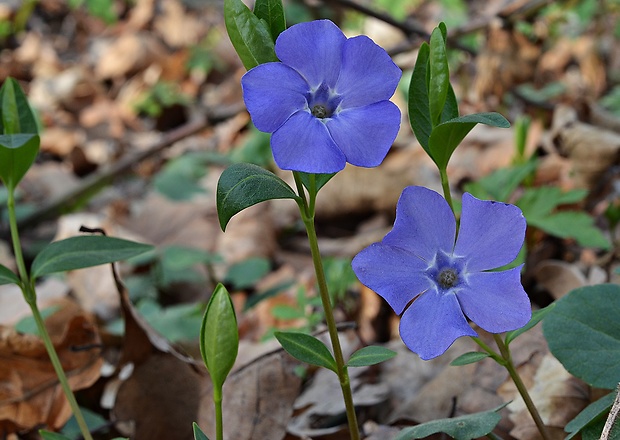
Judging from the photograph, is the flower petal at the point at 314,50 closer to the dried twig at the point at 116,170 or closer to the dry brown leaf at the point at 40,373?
the dry brown leaf at the point at 40,373

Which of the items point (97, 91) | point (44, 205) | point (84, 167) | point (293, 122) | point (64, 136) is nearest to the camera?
point (293, 122)

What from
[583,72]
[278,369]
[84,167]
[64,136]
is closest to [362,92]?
[278,369]

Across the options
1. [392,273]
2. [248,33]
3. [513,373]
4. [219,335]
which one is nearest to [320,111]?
[248,33]

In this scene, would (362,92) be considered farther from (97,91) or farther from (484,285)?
(97,91)

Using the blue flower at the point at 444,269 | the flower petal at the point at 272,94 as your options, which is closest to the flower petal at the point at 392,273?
the blue flower at the point at 444,269

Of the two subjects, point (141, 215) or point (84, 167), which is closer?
point (141, 215)

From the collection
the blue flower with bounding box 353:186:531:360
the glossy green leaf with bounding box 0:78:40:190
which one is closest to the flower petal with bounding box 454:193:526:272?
the blue flower with bounding box 353:186:531:360

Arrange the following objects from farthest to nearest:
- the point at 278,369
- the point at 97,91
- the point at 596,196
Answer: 1. the point at 97,91
2. the point at 596,196
3. the point at 278,369
